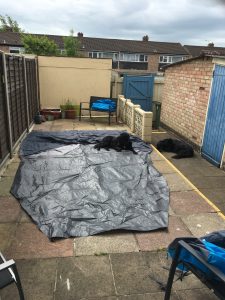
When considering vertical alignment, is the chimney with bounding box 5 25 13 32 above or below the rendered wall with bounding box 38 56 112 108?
above

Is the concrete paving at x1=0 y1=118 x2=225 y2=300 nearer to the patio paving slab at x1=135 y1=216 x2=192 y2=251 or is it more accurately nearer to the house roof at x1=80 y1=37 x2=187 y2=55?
the patio paving slab at x1=135 y1=216 x2=192 y2=251

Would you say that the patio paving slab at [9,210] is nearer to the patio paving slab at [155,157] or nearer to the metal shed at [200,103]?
the patio paving slab at [155,157]

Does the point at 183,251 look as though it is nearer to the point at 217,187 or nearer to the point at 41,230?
the point at 41,230

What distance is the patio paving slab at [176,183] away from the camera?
454cm

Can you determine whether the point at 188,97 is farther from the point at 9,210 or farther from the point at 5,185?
the point at 9,210

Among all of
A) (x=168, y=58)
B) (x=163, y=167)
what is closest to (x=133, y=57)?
(x=168, y=58)

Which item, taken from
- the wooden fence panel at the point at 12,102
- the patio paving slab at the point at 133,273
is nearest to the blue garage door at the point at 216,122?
the patio paving slab at the point at 133,273

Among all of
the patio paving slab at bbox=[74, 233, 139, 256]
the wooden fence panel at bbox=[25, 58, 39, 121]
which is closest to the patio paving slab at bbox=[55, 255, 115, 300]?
the patio paving slab at bbox=[74, 233, 139, 256]

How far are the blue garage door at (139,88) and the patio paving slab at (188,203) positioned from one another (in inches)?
295

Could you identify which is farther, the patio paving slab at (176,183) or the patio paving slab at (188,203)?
the patio paving slab at (176,183)

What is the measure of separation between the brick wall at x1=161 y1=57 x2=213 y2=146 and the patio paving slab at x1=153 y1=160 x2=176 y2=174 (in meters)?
1.84

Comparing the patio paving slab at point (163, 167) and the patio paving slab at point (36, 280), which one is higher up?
the patio paving slab at point (163, 167)

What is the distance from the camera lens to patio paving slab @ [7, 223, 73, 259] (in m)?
2.85

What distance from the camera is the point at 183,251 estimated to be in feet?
6.74
